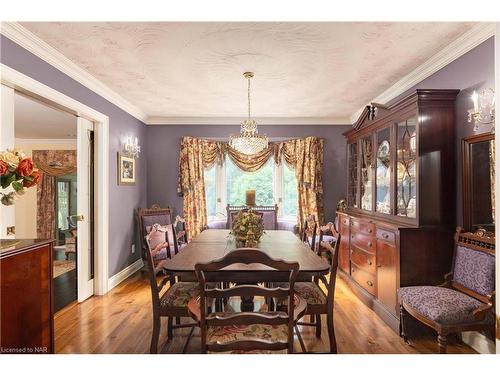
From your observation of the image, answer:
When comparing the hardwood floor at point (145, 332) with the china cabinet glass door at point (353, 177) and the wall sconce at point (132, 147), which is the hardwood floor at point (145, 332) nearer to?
the china cabinet glass door at point (353, 177)

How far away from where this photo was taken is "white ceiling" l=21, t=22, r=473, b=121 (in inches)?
88.7

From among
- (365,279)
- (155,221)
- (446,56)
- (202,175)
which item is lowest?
(365,279)

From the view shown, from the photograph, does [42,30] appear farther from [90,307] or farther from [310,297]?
[310,297]

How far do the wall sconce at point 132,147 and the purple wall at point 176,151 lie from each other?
60 cm

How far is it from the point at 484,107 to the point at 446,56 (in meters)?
0.66

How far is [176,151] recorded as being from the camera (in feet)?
17.0

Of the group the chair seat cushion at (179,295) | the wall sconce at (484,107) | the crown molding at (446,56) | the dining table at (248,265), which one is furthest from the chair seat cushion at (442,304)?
the crown molding at (446,56)

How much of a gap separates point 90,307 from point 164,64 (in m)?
2.64

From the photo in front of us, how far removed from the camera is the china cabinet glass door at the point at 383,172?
3178mm

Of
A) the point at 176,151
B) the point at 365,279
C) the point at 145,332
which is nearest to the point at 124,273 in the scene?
the point at 145,332

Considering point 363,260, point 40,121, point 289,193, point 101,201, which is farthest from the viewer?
point 289,193

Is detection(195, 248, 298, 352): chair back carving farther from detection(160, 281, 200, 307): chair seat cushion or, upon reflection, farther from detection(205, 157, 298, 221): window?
detection(205, 157, 298, 221): window

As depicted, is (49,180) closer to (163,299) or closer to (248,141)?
(248,141)

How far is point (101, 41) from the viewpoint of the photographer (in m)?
2.44
